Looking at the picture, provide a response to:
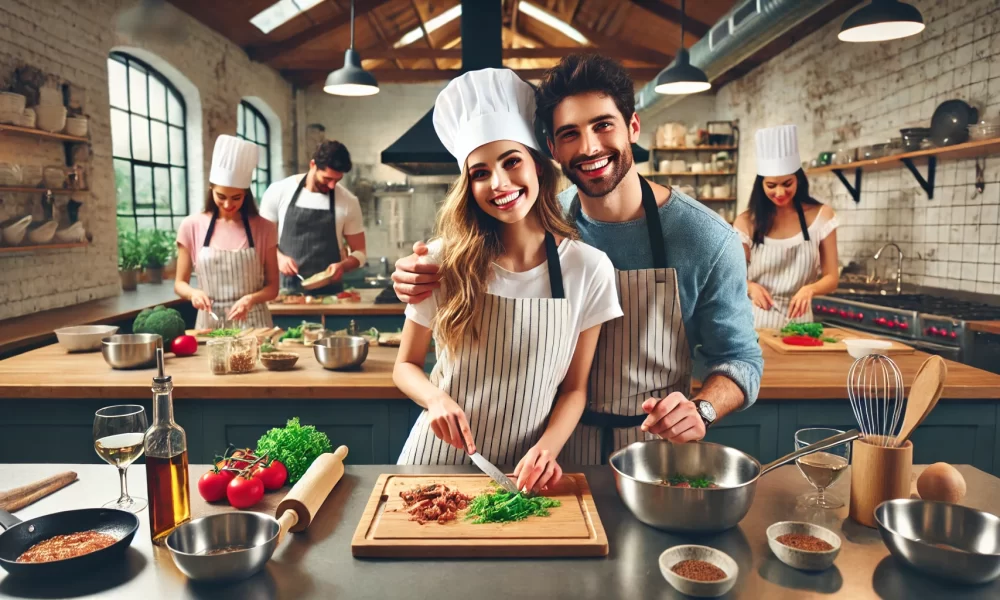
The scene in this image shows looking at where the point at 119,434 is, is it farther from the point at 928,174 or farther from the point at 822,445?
the point at 928,174

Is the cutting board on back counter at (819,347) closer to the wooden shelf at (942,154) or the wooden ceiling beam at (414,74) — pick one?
the wooden shelf at (942,154)

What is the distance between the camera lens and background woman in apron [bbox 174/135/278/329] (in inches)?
152

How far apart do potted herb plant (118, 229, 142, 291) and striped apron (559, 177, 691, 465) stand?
17.8 ft

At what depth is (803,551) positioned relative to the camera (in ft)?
3.91

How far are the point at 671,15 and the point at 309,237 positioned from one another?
495 centimetres

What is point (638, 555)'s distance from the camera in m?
1.27

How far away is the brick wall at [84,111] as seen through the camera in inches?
178

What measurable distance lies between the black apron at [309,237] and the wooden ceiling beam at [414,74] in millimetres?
4704

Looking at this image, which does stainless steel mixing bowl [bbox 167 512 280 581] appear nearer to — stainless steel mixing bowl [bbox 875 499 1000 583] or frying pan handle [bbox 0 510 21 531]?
frying pan handle [bbox 0 510 21 531]

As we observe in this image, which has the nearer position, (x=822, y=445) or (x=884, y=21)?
(x=822, y=445)

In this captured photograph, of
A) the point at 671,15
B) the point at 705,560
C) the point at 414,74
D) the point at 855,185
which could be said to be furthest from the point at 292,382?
the point at 414,74

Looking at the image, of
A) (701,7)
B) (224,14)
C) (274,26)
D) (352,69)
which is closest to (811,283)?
(352,69)

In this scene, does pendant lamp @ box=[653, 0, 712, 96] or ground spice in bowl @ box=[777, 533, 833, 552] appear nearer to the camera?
ground spice in bowl @ box=[777, 533, 833, 552]

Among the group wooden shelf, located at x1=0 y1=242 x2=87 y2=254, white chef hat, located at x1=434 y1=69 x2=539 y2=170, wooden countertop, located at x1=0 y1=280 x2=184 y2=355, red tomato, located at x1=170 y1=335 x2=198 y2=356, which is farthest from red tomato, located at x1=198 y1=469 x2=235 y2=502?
wooden shelf, located at x1=0 y1=242 x2=87 y2=254
